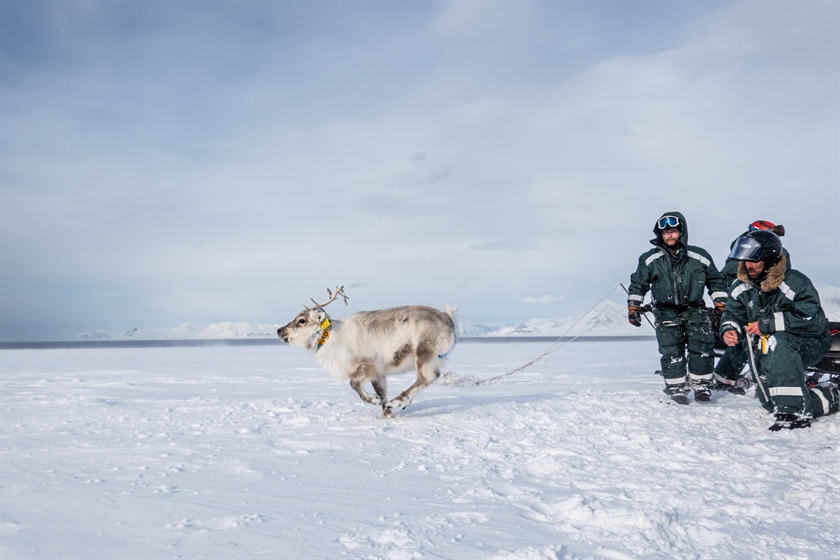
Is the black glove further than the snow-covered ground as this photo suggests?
Yes

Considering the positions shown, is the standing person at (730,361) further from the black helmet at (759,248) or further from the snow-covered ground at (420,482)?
the black helmet at (759,248)

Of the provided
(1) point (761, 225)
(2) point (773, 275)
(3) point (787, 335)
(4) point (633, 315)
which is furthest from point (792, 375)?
(1) point (761, 225)

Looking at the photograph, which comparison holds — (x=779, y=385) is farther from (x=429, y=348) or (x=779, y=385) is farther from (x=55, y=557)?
(x=55, y=557)

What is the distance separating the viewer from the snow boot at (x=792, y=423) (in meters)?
6.06

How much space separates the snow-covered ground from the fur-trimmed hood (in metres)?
1.56

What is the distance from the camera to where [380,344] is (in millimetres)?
7297

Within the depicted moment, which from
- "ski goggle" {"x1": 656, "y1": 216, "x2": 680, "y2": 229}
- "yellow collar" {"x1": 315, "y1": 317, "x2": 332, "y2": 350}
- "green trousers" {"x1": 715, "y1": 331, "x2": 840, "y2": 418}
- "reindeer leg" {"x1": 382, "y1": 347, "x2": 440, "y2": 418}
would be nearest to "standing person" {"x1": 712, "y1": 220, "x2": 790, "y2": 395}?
"ski goggle" {"x1": 656, "y1": 216, "x2": 680, "y2": 229}

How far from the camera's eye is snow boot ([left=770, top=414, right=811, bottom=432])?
606 cm

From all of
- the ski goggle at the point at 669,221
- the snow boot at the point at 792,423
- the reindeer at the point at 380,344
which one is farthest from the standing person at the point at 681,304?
the reindeer at the point at 380,344

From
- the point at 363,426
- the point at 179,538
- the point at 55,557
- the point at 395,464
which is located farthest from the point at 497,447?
the point at 55,557

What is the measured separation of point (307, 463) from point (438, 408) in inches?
130

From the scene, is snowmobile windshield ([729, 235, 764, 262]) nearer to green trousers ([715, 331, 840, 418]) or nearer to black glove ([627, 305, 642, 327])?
green trousers ([715, 331, 840, 418])

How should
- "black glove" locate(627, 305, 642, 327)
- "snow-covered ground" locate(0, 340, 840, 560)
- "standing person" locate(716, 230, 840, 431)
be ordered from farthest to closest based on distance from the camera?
"black glove" locate(627, 305, 642, 327) < "standing person" locate(716, 230, 840, 431) < "snow-covered ground" locate(0, 340, 840, 560)

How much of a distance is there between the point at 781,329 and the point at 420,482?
4.61 metres
